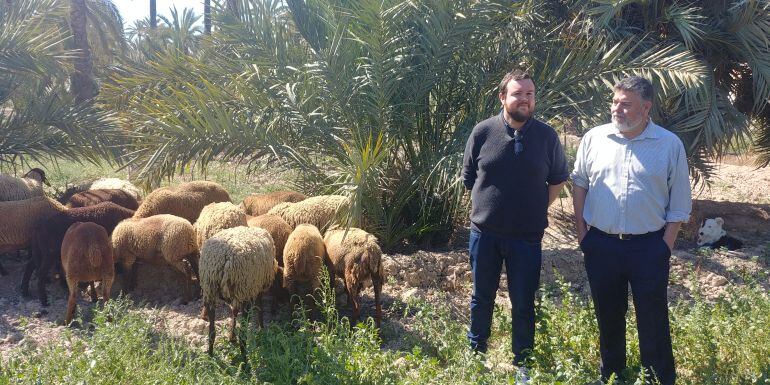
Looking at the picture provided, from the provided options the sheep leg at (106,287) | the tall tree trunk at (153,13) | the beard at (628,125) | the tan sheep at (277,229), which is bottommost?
the sheep leg at (106,287)

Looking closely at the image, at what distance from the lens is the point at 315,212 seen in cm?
636

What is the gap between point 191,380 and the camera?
4.32 metres

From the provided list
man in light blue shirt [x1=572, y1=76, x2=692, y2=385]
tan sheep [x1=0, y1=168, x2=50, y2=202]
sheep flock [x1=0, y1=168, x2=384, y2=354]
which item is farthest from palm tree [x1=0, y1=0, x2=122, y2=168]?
man in light blue shirt [x1=572, y1=76, x2=692, y2=385]

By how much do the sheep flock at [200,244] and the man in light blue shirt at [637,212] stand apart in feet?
6.17

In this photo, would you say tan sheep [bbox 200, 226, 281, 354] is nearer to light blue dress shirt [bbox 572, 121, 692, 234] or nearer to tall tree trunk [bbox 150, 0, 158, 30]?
light blue dress shirt [bbox 572, 121, 692, 234]

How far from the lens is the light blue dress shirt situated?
157 inches

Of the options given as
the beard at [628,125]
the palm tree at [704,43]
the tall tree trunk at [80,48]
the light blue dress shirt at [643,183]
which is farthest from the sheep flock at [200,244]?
the tall tree trunk at [80,48]

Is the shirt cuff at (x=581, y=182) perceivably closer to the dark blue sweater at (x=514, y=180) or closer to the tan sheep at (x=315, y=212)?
the dark blue sweater at (x=514, y=180)

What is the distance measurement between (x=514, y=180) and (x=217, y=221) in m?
2.84

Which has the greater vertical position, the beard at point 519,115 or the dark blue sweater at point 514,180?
the beard at point 519,115

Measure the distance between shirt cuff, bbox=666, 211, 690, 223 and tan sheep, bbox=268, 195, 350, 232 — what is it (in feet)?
9.62

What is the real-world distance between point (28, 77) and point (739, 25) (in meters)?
8.40

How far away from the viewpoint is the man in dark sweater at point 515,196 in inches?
168

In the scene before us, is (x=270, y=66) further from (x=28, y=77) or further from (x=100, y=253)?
(x=28, y=77)
